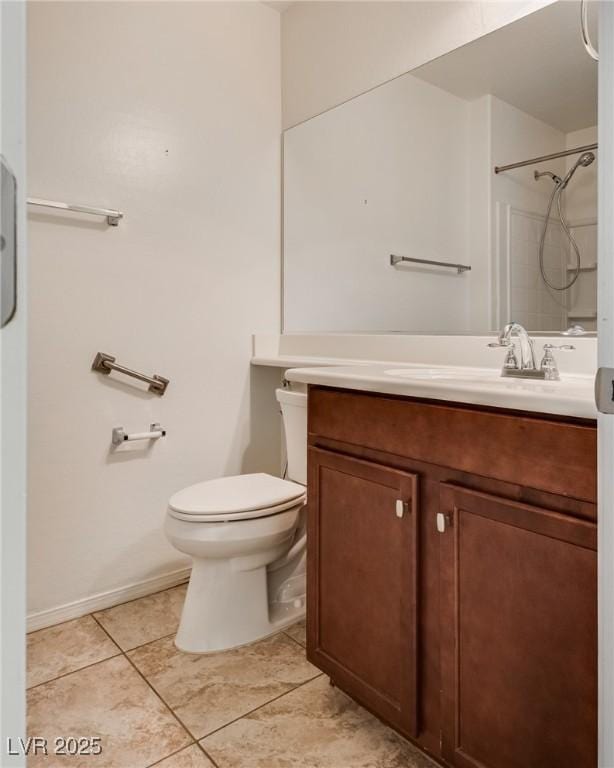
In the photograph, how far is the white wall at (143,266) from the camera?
1.88 m

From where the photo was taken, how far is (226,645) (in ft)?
5.74

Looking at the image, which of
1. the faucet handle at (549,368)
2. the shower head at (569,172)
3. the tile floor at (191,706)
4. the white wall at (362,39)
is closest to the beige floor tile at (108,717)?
the tile floor at (191,706)

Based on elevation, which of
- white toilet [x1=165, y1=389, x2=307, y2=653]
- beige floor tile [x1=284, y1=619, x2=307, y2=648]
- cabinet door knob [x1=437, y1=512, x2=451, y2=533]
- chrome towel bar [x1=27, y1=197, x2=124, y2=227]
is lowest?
beige floor tile [x1=284, y1=619, x2=307, y2=648]

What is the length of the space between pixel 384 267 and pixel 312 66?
971 mm

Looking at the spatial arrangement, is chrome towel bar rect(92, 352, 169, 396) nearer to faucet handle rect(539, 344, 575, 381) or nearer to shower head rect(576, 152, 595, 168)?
faucet handle rect(539, 344, 575, 381)

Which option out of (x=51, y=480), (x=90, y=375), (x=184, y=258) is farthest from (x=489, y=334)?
(x=51, y=480)

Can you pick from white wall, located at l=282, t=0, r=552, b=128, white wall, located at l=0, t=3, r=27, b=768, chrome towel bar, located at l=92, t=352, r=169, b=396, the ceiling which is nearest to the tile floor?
chrome towel bar, located at l=92, t=352, r=169, b=396

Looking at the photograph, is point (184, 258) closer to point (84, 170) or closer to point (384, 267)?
point (84, 170)

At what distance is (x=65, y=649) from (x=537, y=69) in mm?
2349

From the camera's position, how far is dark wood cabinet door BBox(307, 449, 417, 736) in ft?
3.93

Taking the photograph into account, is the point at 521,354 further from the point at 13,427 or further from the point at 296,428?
the point at 13,427

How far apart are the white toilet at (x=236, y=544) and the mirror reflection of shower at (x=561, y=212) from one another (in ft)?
2.74

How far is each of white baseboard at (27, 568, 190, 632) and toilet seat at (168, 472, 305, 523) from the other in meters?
0.56

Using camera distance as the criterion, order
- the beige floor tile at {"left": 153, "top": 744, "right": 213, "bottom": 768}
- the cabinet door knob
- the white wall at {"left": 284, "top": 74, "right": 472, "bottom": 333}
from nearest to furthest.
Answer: the cabinet door knob → the beige floor tile at {"left": 153, "top": 744, "right": 213, "bottom": 768} → the white wall at {"left": 284, "top": 74, "right": 472, "bottom": 333}
